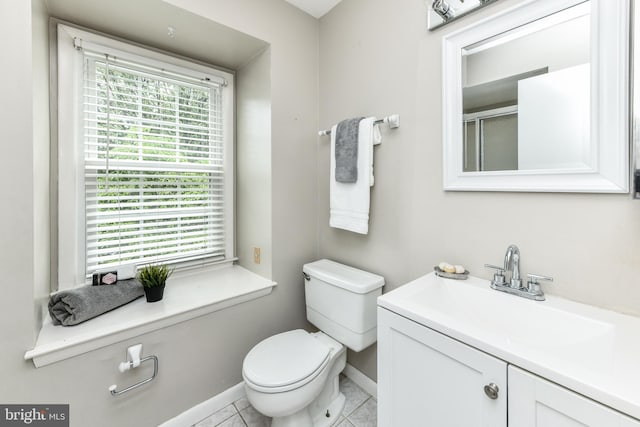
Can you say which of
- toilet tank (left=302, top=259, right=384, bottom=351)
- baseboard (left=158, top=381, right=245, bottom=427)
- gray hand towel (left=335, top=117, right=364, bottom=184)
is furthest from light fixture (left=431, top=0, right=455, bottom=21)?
baseboard (left=158, top=381, right=245, bottom=427)

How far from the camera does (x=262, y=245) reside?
67.7 inches

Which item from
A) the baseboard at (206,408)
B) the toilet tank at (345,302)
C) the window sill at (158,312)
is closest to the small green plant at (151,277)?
the window sill at (158,312)

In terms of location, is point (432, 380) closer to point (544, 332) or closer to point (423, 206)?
point (544, 332)

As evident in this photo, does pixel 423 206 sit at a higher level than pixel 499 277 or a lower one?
→ higher

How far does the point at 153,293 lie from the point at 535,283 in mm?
1683

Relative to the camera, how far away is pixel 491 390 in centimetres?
68

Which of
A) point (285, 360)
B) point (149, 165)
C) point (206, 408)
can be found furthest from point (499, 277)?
point (149, 165)

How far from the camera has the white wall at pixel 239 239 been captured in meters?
0.95

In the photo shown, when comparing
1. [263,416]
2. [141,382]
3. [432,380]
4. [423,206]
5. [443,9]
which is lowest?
[263,416]

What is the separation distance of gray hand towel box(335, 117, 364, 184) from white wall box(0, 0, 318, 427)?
13.3 inches

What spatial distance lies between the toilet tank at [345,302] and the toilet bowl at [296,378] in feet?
0.33

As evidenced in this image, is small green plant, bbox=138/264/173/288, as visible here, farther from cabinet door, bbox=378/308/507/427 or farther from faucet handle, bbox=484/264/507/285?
faucet handle, bbox=484/264/507/285

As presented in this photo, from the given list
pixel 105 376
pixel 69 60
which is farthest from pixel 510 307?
pixel 69 60

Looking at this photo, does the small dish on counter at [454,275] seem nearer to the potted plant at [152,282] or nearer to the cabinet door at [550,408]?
the cabinet door at [550,408]
